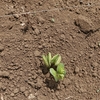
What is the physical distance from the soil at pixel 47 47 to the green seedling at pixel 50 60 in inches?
3.1

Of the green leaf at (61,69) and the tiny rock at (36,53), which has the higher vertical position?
the tiny rock at (36,53)

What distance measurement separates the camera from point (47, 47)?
214 centimetres

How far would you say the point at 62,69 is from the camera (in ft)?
6.60

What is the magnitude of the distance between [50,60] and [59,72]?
13cm

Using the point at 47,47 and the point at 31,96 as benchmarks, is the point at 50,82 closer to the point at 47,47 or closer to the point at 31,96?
the point at 31,96

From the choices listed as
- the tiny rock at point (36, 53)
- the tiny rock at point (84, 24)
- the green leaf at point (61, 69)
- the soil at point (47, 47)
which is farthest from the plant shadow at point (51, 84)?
the tiny rock at point (84, 24)

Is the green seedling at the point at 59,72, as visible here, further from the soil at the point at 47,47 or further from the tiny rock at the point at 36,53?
the tiny rock at the point at 36,53

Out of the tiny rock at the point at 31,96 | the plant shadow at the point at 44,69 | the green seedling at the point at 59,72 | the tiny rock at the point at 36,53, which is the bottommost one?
the tiny rock at the point at 31,96

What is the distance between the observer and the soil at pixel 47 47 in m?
2.01

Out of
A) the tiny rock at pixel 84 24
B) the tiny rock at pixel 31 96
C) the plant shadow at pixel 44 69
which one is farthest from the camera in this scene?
the tiny rock at pixel 84 24

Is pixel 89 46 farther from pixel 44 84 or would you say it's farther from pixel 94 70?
pixel 44 84

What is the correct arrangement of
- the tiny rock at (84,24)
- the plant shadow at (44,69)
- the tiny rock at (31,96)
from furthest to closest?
1. the tiny rock at (84,24)
2. the plant shadow at (44,69)
3. the tiny rock at (31,96)

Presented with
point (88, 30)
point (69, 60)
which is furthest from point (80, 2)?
point (69, 60)

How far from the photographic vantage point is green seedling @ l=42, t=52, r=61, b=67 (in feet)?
6.63
